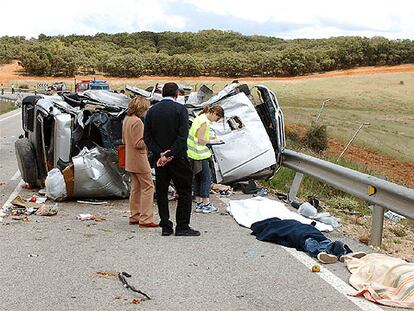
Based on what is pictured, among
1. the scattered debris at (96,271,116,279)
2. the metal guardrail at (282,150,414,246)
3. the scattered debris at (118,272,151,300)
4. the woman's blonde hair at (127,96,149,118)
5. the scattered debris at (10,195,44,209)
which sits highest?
the woman's blonde hair at (127,96,149,118)

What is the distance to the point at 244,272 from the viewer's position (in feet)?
20.5

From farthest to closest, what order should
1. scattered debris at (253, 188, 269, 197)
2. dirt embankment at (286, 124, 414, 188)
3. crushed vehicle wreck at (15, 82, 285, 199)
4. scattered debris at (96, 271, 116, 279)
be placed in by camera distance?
dirt embankment at (286, 124, 414, 188) → scattered debris at (253, 188, 269, 197) → crushed vehicle wreck at (15, 82, 285, 199) → scattered debris at (96, 271, 116, 279)

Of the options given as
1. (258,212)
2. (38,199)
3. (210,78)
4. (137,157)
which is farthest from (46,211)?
(210,78)

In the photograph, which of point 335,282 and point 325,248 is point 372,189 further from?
point 335,282

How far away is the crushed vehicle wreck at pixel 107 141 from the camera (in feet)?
33.7

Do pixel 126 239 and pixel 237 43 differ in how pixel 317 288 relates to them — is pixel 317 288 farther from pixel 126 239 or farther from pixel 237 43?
pixel 237 43

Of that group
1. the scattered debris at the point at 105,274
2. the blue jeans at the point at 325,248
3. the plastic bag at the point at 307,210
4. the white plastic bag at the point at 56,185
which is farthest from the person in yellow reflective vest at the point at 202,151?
the scattered debris at the point at 105,274

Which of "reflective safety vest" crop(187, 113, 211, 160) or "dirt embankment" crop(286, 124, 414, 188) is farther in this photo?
"dirt embankment" crop(286, 124, 414, 188)

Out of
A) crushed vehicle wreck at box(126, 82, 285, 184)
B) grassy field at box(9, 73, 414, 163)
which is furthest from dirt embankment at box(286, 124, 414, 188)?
crushed vehicle wreck at box(126, 82, 285, 184)

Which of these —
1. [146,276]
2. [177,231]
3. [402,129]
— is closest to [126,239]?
[177,231]

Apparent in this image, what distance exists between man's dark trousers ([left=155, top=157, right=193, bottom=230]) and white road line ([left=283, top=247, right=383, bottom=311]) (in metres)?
1.44

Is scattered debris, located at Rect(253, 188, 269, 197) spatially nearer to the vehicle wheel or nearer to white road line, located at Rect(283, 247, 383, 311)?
white road line, located at Rect(283, 247, 383, 311)

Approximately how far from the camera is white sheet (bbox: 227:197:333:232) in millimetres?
8625

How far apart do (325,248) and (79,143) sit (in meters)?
5.46
